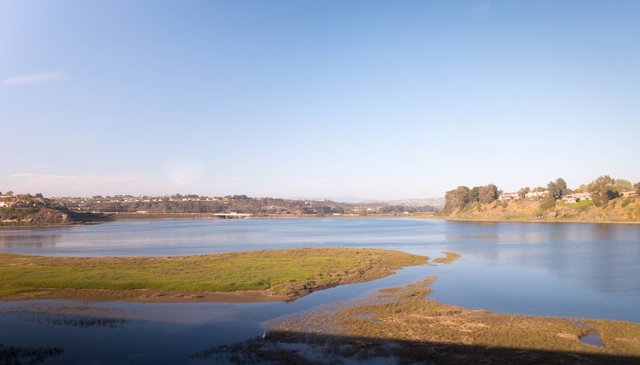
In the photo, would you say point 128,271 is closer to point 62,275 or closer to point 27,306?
point 62,275

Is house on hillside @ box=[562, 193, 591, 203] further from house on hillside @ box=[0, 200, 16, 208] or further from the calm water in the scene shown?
house on hillside @ box=[0, 200, 16, 208]

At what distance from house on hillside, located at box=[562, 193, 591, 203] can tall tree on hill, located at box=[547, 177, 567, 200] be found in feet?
6.80

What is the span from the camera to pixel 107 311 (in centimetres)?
2612

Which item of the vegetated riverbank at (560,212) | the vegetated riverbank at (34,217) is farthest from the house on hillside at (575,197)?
the vegetated riverbank at (34,217)

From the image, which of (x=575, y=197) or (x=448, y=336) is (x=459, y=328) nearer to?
(x=448, y=336)

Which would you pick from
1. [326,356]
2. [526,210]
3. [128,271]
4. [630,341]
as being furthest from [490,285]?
[526,210]

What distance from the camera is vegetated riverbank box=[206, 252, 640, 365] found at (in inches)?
691

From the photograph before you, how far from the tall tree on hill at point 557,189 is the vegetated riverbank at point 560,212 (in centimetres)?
724

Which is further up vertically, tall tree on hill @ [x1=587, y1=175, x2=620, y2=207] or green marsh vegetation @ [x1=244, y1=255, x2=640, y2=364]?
tall tree on hill @ [x1=587, y1=175, x2=620, y2=207]

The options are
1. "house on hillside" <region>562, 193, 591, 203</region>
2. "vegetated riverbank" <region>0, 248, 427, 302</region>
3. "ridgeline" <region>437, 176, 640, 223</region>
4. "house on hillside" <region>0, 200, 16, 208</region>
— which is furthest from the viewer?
"house on hillside" <region>0, 200, 16, 208</region>

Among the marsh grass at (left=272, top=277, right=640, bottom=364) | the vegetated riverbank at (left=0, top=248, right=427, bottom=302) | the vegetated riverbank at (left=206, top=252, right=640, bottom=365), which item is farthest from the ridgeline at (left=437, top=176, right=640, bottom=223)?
the vegetated riverbank at (left=206, top=252, right=640, bottom=365)

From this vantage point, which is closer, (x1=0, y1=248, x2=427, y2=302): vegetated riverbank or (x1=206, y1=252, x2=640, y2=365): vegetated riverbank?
(x1=206, y1=252, x2=640, y2=365): vegetated riverbank

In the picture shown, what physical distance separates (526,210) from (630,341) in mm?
165033

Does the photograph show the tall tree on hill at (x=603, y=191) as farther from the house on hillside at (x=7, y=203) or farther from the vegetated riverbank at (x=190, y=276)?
the house on hillside at (x=7, y=203)
